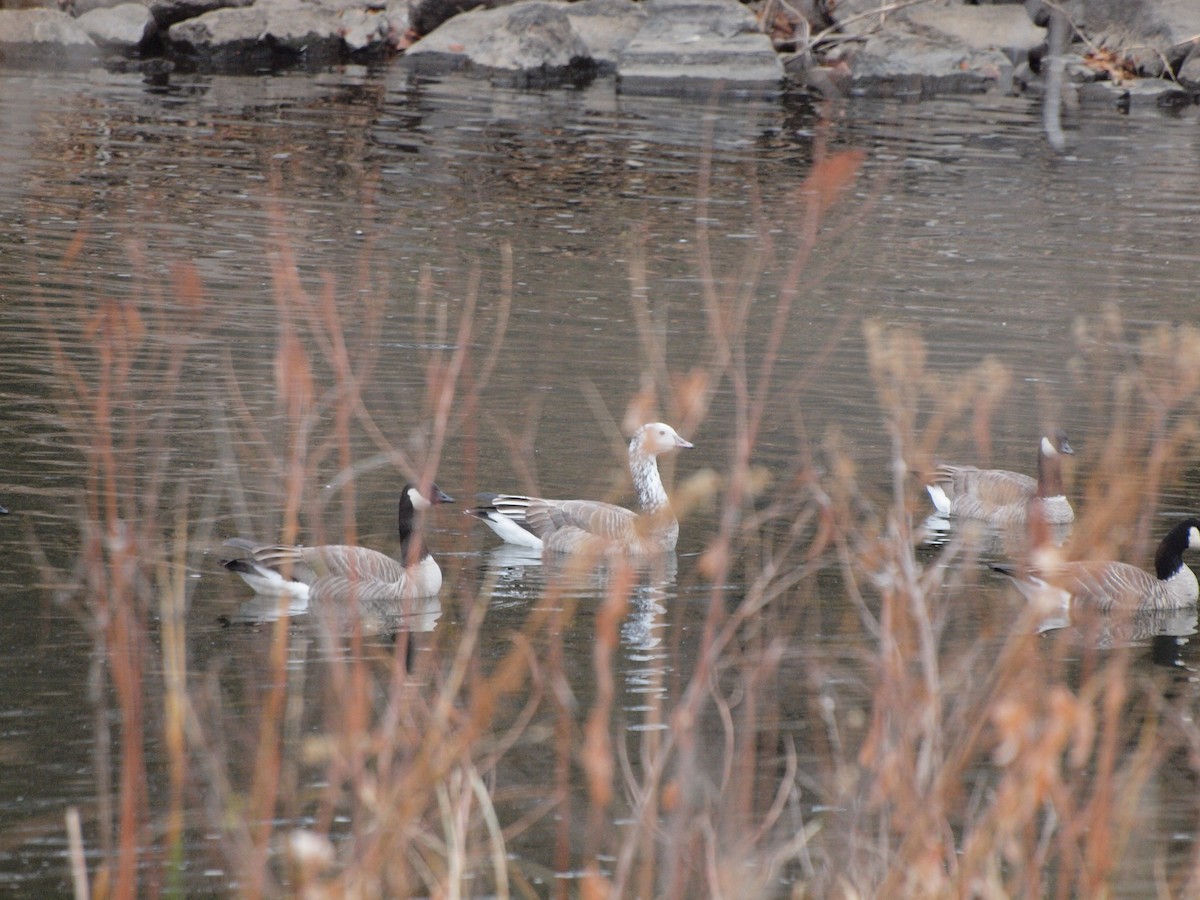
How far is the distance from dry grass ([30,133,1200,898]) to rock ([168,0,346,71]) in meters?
25.7

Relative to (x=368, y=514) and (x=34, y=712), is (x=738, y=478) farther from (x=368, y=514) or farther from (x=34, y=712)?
(x=368, y=514)

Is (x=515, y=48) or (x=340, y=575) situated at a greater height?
(x=515, y=48)

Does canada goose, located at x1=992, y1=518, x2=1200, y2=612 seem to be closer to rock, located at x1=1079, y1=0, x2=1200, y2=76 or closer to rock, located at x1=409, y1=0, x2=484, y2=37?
rock, located at x1=1079, y1=0, x2=1200, y2=76

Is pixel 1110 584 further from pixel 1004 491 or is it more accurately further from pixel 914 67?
pixel 914 67

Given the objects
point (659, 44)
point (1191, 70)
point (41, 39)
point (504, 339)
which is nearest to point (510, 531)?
point (504, 339)

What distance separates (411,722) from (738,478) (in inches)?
46.8

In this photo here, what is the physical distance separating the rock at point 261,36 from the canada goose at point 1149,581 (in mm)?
30152

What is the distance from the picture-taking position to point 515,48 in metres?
37.5

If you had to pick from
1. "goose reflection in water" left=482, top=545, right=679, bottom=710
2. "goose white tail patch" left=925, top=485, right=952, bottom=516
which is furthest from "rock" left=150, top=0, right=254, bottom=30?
"goose white tail patch" left=925, top=485, right=952, bottom=516

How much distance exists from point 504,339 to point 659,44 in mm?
22701

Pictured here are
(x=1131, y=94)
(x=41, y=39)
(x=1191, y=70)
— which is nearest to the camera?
(x=1131, y=94)

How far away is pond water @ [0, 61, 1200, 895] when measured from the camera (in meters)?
7.34

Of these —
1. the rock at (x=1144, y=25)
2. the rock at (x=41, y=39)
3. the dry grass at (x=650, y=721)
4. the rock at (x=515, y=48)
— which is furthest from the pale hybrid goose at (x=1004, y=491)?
the rock at (x=41, y=39)

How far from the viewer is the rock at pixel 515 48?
3744cm
